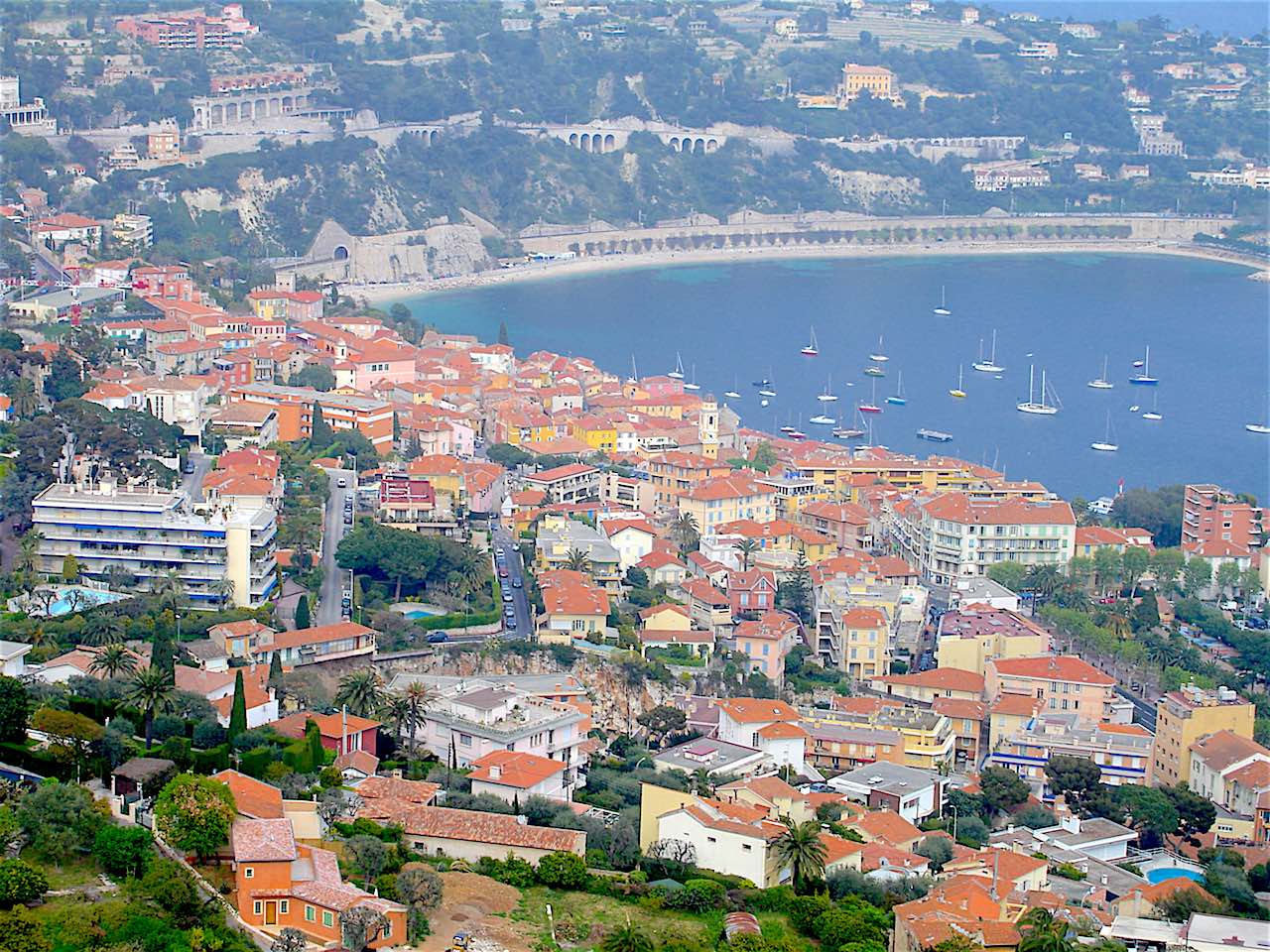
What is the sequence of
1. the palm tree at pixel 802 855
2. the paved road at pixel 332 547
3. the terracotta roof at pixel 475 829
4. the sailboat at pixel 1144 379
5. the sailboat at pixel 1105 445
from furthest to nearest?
the sailboat at pixel 1144 379 → the sailboat at pixel 1105 445 → the paved road at pixel 332 547 → the palm tree at pixel 802 855 → the terracotta roof at pixel 475 829

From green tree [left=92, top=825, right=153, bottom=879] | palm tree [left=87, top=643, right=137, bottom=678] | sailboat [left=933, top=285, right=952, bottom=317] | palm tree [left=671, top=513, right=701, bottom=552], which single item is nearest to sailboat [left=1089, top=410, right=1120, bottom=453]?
sailboat [left=933, top=285, right=952, bottom=317]

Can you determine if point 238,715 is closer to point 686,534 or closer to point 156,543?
point 156,543

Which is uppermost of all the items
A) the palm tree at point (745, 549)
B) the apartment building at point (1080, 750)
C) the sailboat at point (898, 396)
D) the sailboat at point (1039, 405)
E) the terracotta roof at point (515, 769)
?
the terracotta roof at point (515, 769)

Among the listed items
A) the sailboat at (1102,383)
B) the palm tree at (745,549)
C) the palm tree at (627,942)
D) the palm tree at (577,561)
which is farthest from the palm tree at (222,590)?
the sailboat at (1102,383)

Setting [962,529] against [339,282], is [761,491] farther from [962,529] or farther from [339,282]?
[339,282]

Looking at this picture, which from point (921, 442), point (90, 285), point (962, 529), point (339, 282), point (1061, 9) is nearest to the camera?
point (962, 529)

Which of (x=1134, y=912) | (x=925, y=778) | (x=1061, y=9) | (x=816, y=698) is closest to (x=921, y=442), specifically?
(x=816, y=698)

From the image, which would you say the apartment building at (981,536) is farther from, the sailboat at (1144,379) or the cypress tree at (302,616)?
the sailboat at (1144,379)
